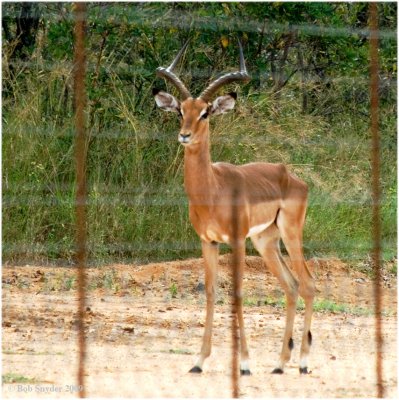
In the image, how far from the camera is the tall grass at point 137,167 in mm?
7832

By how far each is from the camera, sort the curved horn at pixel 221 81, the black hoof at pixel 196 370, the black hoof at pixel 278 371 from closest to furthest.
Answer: the black hoof at pixel 196 370
the black hoof at pixel 278 371
the curved horn at pixel 221 81

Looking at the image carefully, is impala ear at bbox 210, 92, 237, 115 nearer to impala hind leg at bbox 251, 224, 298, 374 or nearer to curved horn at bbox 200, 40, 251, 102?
curved horn at bbox 200, 40, 251, 102

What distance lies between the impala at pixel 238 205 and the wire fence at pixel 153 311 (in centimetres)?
12

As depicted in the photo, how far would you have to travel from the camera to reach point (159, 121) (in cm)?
859

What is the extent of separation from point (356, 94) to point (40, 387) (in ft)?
17.9

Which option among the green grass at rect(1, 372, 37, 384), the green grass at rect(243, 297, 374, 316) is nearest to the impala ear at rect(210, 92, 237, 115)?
the green grass at rect(1, 372, 37, 384)

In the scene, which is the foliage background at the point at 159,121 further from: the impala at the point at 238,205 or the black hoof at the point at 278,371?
the black hoof at the point at 278,371

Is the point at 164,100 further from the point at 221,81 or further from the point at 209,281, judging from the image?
the point at 209,281

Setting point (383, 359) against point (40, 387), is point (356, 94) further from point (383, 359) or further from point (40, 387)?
point (40, 387)

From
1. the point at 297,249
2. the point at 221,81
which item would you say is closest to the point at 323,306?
the point at 297,249

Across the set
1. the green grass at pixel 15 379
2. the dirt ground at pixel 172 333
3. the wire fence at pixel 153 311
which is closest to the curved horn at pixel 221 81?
the wire fence at pixel 153 311

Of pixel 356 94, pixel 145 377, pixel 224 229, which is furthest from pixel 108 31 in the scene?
pixel 145 377

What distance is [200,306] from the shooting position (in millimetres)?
7777

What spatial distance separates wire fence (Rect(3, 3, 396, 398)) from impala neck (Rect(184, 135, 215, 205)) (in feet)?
0.69
